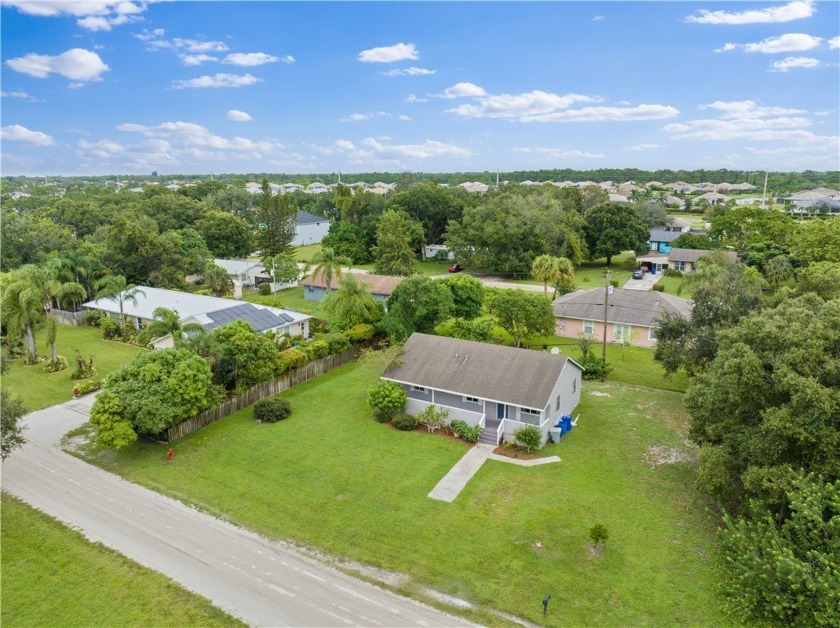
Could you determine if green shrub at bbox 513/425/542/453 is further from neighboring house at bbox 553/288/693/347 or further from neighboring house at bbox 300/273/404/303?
neighboring house at bbox 300/273/404/303

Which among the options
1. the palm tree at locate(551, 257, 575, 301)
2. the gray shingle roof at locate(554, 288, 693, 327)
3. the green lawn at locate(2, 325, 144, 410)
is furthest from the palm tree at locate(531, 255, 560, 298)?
the green lawn at locate(2, 325, 144, 410)

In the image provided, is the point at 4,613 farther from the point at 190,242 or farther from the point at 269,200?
the point at 269,200

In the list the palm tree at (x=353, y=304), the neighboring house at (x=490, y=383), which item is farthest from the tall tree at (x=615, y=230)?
the neighboring house at (x=490, y=383)

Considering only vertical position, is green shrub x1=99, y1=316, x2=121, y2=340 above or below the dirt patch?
above

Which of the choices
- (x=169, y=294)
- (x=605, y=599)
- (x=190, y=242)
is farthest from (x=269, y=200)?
(x=605, y=599)

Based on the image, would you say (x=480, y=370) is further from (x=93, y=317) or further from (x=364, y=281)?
(x=93, y=317)

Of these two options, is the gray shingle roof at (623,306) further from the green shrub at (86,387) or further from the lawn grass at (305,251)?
the lawn grass at (305,251)
